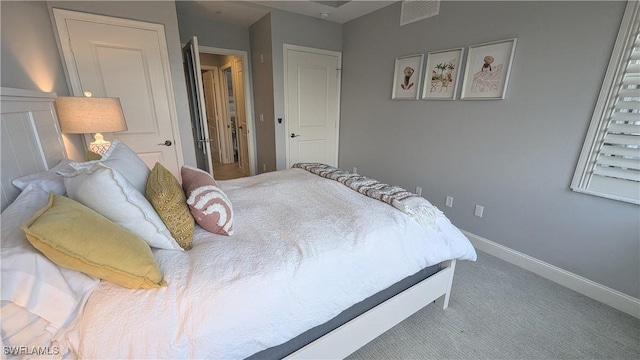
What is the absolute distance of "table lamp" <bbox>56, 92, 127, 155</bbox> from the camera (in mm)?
1837

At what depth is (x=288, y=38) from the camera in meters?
3.32

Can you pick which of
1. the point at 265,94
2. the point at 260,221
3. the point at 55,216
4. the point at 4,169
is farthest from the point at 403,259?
the point at 265,94

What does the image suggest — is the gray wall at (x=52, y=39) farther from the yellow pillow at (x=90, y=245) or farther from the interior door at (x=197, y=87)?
the yellow pillow at (x=90, y=245)

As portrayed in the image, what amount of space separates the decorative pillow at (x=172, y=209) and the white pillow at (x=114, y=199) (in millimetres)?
72

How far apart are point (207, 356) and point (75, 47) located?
293 centimetres

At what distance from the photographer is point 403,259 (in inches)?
52.5

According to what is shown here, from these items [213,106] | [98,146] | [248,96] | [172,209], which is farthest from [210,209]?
[213,106]

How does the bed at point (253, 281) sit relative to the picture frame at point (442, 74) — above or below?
below

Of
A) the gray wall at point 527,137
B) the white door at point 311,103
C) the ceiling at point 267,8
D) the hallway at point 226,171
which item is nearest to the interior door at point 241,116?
the hallway at point 226,171

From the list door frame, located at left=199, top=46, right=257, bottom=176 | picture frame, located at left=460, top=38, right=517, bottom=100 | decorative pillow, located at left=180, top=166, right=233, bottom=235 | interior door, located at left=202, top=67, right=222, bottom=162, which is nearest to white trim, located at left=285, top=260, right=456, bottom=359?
decorative pillow, located at left=180, top=166, right=233, bottom=235

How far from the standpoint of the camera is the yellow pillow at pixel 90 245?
0.74 metres

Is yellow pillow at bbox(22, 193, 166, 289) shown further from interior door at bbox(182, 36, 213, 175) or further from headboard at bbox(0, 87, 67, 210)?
interior door at bbox(182, 36, 213, 175)

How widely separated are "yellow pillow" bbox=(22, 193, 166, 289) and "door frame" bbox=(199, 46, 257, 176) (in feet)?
10.9

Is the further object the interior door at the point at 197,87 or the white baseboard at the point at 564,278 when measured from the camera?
the interior door at the point at 197,87
